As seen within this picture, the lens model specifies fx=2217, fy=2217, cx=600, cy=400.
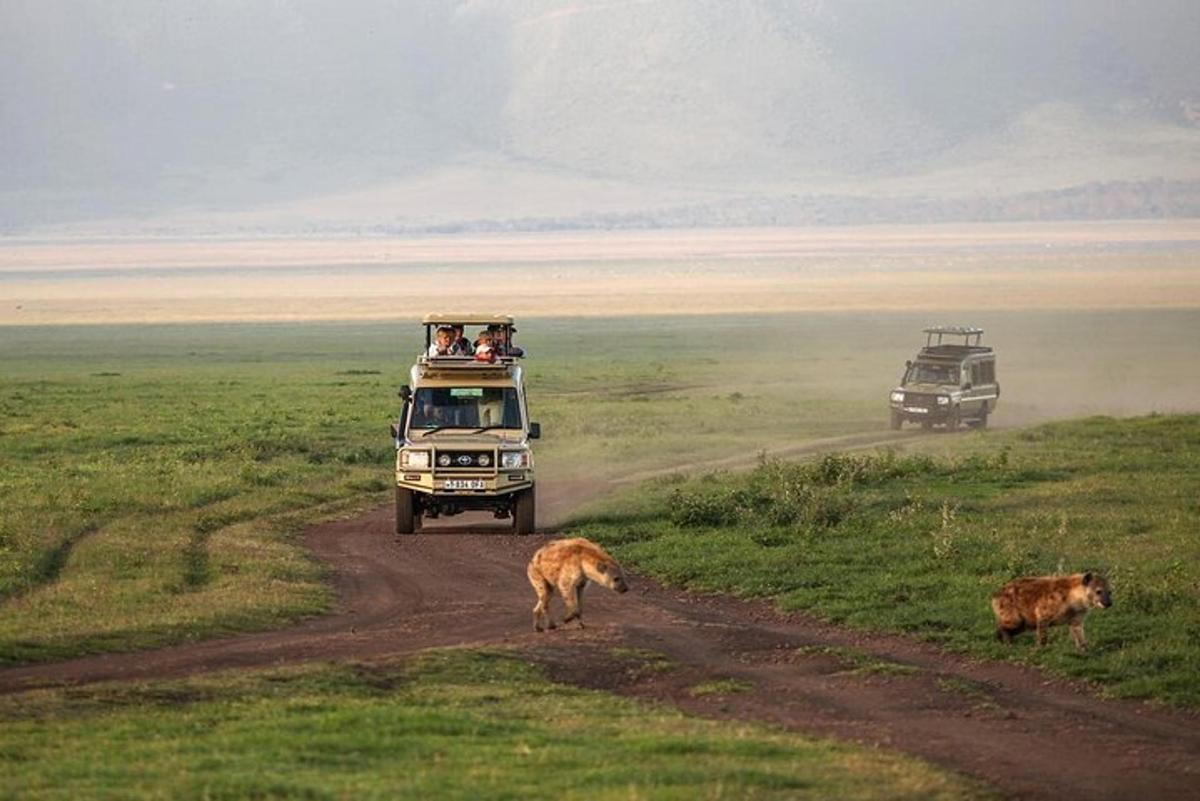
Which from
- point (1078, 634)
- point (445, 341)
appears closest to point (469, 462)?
point (445, 341)

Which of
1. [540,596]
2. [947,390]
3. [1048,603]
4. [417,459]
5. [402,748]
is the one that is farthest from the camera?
[947,390]

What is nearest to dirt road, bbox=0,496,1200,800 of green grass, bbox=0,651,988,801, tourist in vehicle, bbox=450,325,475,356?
A: green grass, bbox=0,651,988,801

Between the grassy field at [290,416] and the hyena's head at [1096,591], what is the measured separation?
819cm

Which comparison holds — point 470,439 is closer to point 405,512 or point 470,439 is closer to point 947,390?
point 405,512

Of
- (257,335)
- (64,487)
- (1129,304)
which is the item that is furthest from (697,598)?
(1129,304)

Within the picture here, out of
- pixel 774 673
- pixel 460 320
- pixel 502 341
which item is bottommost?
pixel 774 673

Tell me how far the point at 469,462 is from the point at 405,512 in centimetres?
125

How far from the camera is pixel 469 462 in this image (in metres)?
29.4

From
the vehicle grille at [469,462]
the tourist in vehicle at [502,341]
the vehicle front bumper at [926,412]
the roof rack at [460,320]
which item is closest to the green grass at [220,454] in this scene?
the vehicle front bumper at [926,412]

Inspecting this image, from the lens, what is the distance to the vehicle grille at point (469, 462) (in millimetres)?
29344

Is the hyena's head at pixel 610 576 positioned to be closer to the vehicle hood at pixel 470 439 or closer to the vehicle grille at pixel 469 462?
the vehicle grille at pixel 469 462

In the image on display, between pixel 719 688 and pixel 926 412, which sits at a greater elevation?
pixel 926 412

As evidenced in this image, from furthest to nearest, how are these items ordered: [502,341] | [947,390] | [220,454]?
[947,390]
[220,454]
[502,341]

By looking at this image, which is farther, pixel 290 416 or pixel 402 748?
pixel 290 416
